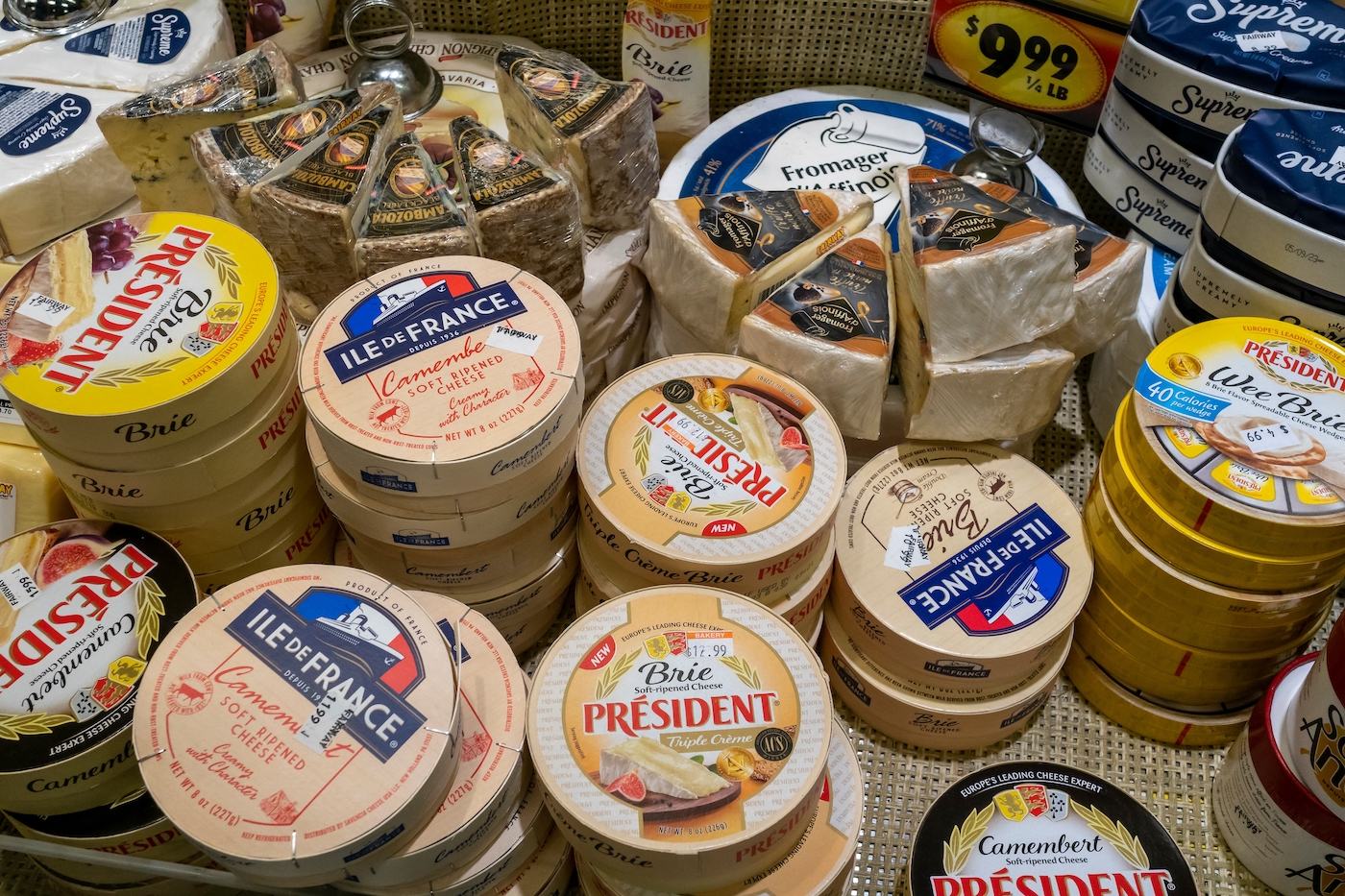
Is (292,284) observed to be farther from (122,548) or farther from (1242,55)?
(1242,55)

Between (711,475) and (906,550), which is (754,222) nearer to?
(711,475)

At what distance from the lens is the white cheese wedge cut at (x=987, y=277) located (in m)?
1.91

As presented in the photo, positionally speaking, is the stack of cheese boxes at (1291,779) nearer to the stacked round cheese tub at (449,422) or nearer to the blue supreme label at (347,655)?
the stacked round cheese tub at (449,422)

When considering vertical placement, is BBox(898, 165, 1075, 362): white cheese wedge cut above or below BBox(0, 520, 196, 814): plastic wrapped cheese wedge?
above

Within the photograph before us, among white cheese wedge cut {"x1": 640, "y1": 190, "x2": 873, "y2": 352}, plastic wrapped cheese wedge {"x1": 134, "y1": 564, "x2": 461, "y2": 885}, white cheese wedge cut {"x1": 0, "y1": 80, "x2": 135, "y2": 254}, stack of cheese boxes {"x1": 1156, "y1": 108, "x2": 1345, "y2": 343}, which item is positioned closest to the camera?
plastic wrapped cheese wedge {"x1": 134, "y1": 564, "x2": 461, "y2": 885}

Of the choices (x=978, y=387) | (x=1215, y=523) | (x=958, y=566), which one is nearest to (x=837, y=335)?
(x=978, y=387)

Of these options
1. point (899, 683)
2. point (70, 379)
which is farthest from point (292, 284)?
point (899, 683)

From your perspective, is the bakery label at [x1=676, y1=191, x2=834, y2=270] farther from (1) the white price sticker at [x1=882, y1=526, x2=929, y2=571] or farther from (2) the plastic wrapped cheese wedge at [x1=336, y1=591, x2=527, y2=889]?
(2) the plastic wrapped cheese wedge at [x1=336, y1=591, x2=527, y2=889]

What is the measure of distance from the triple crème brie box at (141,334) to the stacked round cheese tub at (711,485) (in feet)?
1.99

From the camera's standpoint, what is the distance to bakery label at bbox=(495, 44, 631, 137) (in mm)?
2125

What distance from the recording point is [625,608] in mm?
1736

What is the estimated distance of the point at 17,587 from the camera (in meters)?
1.68

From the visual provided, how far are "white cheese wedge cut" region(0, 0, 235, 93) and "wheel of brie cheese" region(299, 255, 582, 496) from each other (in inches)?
39.4

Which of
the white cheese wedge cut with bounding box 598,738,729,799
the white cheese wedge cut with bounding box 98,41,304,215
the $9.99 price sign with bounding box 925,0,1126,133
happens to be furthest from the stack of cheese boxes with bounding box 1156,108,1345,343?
the white cheese wedge cut with bounding box 98,41,304,215
